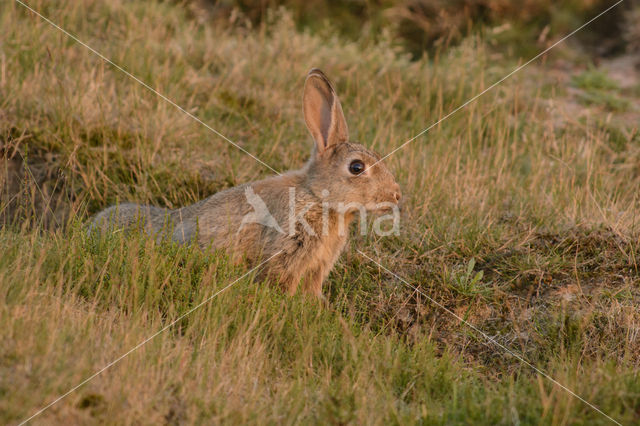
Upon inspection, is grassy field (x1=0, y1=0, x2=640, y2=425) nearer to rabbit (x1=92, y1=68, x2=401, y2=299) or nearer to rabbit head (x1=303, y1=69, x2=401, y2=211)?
rabbit (x1=92, y1=68, x2=401, y2=299)

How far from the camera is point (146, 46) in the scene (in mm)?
7805

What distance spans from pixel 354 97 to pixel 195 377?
538 centimetres

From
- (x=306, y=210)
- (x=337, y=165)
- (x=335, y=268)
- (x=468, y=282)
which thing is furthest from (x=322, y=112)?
(x=468, y=282)

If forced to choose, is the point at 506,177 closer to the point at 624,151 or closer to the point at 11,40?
the point at 624,151

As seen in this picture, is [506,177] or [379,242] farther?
[506,177]

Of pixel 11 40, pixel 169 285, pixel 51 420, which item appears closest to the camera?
pixel 51 420

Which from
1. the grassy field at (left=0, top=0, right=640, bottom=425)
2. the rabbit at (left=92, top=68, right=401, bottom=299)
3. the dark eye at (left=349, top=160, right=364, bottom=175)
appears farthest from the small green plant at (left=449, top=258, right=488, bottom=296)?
the dark eye at (left=349, top=160, right=364, bottom=175)

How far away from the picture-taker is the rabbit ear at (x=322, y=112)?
506cm

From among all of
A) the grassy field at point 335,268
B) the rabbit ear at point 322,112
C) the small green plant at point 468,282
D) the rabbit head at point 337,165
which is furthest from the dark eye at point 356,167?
the small green plant at point 468,282

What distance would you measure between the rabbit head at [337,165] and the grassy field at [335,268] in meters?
0.66

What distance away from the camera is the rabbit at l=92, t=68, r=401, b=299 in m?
4.81

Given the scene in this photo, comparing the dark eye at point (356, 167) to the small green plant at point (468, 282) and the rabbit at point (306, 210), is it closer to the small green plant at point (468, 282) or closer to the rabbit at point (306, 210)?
the rabbit at point (306, 210)

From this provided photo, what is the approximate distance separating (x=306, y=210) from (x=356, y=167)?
0.52 m

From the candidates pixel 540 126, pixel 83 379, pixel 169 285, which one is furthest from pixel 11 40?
pixel 540 126
